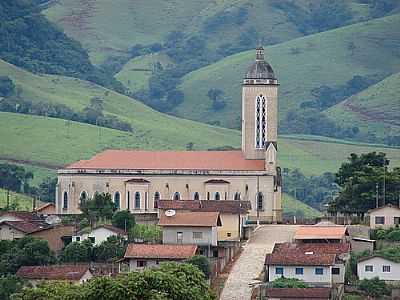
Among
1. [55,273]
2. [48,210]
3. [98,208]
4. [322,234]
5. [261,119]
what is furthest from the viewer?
[261,119]

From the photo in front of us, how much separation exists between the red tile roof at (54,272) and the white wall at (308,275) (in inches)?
290

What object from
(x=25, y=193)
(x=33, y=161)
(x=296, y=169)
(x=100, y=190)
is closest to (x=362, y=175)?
(x=100, y=190)

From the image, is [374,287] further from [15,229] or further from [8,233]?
[8,233]

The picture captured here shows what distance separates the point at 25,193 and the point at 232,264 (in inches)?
1526

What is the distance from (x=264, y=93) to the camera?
95250mm

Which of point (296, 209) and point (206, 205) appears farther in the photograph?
point (296, 209)

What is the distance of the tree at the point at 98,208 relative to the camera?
8439 cm

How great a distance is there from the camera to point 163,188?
92.1 meters

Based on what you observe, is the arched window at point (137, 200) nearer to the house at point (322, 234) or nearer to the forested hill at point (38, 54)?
the house at point (322, 234)

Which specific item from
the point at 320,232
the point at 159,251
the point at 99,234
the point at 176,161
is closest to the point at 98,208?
the point at 99,234

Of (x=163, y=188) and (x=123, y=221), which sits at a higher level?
(x=163, y=188)

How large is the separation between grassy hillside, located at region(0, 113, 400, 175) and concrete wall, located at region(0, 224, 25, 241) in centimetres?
4803

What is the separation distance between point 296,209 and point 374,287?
181 ft

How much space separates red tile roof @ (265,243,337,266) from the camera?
70938mm
